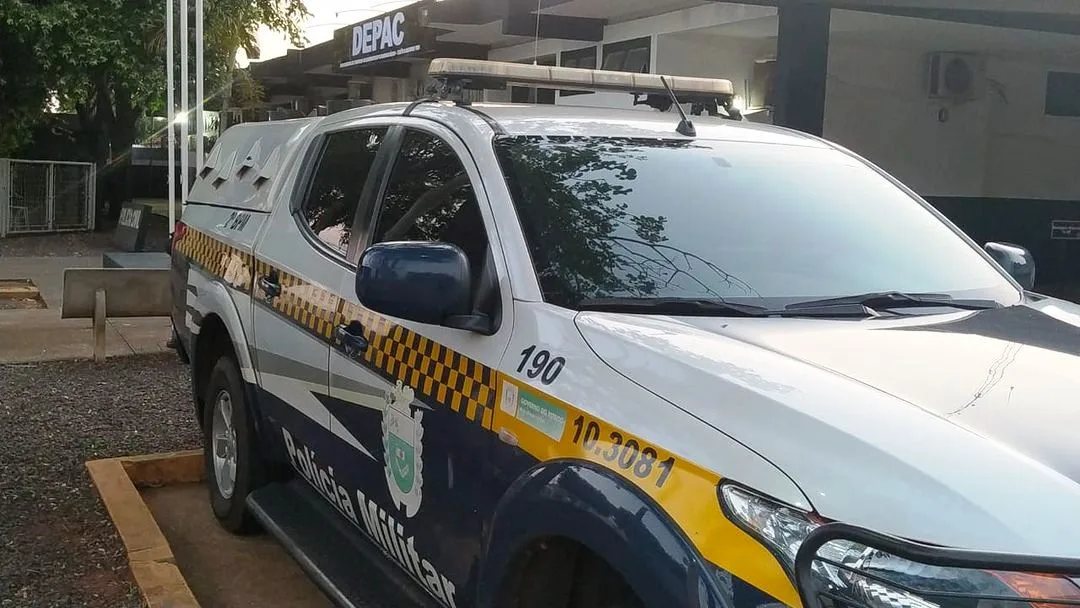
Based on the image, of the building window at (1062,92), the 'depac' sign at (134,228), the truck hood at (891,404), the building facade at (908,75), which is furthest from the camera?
the 'depac' sign at (134,228)

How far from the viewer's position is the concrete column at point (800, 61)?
32.0 feet

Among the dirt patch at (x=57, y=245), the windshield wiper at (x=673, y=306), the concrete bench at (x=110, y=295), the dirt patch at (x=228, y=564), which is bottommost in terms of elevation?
the dirt patch at (x=228, y=564)

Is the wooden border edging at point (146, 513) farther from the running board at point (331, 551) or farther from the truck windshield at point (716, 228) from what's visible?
the truck windshield at point (716, 228)

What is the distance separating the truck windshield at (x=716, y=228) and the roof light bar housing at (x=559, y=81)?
0.62m

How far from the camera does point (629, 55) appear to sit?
44.5 ft

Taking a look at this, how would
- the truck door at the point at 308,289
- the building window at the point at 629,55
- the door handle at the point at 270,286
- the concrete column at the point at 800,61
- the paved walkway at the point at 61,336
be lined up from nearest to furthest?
the truck door at the point at 308,289
the door handle at the point at 270,286
the paved walkway at the point at 61,336
the concrete column at the point at 800,61
the building window at the point at 629,55

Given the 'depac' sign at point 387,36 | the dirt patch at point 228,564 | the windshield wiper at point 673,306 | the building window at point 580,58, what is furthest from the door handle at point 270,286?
the building window at point 580,58

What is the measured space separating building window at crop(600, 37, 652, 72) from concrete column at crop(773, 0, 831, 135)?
345 cm

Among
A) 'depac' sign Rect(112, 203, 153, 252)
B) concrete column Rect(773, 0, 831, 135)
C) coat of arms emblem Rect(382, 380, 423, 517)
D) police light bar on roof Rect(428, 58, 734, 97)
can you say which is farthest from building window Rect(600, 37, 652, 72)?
coat of arms emblem Rect(382, 380, 423, 517)

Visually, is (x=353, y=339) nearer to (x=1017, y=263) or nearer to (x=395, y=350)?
(x=395, y=350)

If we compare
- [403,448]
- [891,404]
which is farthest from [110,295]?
[891,404]

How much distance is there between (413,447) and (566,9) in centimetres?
1086

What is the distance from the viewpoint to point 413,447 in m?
2.92

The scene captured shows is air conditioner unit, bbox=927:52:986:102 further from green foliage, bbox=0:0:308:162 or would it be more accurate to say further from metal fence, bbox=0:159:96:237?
metal fence, bbox=0:159:96:237
